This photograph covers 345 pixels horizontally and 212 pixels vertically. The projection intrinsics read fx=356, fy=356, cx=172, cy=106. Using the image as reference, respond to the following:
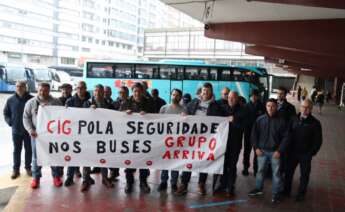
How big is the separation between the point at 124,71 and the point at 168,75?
100 inches

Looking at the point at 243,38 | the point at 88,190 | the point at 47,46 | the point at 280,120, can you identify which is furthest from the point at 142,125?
the point at 47,46

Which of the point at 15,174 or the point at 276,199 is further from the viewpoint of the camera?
the point at 15,174

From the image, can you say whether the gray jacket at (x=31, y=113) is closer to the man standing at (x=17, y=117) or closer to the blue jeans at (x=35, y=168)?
the blue jeans at (x=35, y=168)

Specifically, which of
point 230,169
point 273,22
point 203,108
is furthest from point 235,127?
point 273,22

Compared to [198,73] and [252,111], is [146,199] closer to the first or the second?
[252,111]

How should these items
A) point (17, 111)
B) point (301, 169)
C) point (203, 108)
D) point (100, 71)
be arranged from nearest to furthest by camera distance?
point (203, 108), point (301, 169), point (17, 111), point (100, 71)

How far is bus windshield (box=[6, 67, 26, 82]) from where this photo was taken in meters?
28.2

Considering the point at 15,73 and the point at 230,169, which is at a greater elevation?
the point at 15,73

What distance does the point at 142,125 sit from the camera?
5.84 meters

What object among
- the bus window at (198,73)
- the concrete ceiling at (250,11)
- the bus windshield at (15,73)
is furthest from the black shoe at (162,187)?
the bus windshield at (15,73)

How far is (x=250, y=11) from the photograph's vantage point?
986cm

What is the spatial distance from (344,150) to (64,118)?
29.6 feet

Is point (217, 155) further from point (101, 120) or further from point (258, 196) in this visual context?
point (101, 120)

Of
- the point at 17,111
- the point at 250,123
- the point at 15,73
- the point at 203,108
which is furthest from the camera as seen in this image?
the point at 15,73
